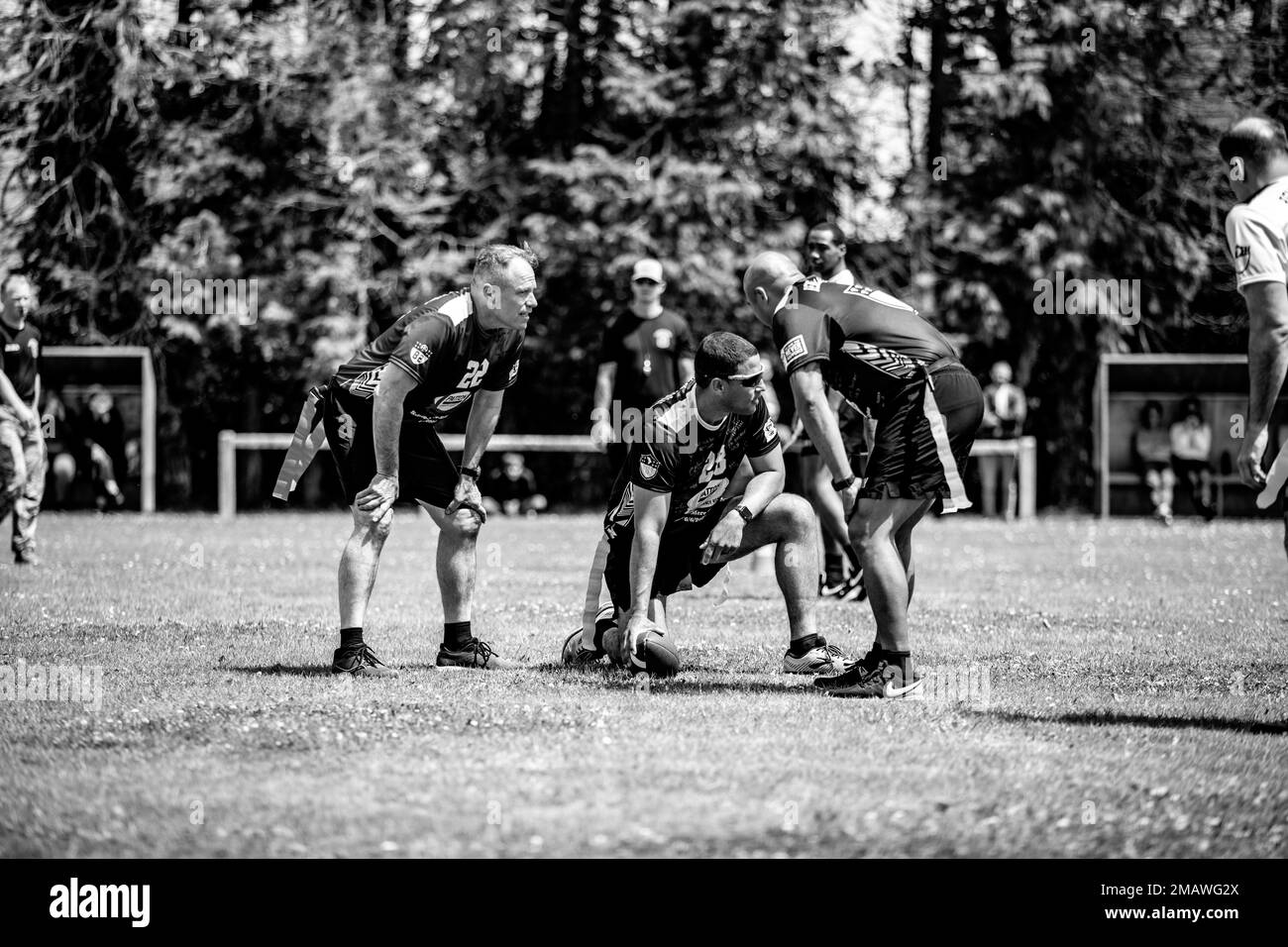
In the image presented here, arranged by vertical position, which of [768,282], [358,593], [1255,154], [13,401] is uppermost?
[1255,154]

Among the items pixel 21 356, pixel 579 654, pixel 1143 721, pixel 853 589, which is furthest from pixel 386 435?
pixel 21 356

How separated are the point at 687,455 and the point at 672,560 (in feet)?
2.05

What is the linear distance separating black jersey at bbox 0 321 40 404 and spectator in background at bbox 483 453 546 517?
11.0 meters

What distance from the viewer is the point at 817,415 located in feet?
22.0

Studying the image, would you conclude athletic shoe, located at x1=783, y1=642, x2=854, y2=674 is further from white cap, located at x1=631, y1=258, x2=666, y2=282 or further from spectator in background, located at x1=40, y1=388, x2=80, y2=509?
spectator in background, located at x1=40, y1=388, x2=80, y2=509

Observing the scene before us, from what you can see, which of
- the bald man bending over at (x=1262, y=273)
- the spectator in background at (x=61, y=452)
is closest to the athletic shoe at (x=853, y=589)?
the bald man bending over at (x=1262, y=273)

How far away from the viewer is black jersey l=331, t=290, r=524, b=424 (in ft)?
22.1

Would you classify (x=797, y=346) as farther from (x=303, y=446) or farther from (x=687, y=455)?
(x=303, y=446)

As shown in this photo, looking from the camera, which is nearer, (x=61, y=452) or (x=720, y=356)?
(x=720, y=356)

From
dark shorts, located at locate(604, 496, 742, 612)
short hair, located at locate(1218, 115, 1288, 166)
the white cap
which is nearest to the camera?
short hair, located at locate(1218, 115, 1288, 166)

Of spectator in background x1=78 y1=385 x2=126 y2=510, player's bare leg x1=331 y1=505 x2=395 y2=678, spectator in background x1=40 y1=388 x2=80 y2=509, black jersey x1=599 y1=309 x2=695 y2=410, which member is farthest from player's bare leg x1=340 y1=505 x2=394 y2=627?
spectator in background x1=40 y1=388 x2=80 y2=509
